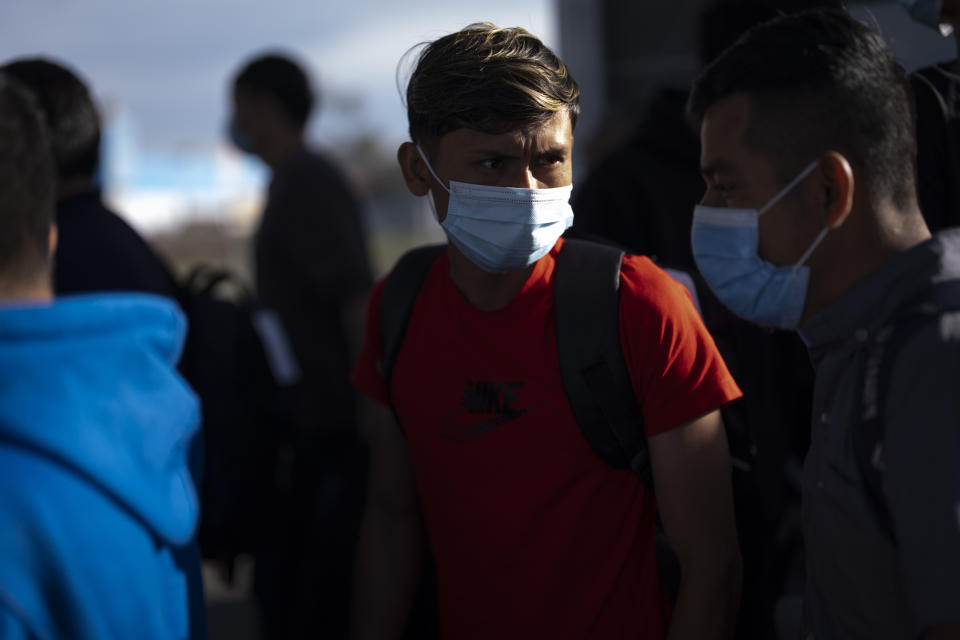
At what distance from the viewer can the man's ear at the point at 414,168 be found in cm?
195

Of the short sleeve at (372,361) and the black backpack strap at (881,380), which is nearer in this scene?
the black backpack strap at (881,380)

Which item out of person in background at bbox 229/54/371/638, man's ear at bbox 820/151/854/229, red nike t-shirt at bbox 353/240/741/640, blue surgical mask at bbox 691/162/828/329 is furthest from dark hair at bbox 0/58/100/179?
man's ear at bbox 820/151/854/229

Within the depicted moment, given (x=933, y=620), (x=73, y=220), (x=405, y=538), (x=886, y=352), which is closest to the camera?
(x=933, y=620)

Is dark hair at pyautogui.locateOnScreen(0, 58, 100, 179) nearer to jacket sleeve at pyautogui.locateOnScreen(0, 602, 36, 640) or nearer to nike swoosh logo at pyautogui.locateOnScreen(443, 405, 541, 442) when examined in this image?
nike swoosh logo at pyautogui.locateOnScreen(443, 405, 541, 442)

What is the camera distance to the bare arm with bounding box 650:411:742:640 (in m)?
1.58

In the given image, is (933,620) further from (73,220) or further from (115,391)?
(73,220)

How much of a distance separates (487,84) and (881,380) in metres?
0.95

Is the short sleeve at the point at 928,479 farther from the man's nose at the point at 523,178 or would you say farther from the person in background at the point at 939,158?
the person in background at the point at 939,158

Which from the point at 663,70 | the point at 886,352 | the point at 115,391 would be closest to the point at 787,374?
the point at 886,352

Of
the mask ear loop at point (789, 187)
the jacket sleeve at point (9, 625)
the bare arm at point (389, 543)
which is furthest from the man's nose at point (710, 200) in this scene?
the jacket sleeve at point (9, 625)

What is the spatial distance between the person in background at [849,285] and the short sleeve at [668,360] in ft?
0.48

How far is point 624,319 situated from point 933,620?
2.38ft

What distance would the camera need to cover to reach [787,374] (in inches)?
109

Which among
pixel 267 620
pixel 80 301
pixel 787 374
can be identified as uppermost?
pixel 80 301
